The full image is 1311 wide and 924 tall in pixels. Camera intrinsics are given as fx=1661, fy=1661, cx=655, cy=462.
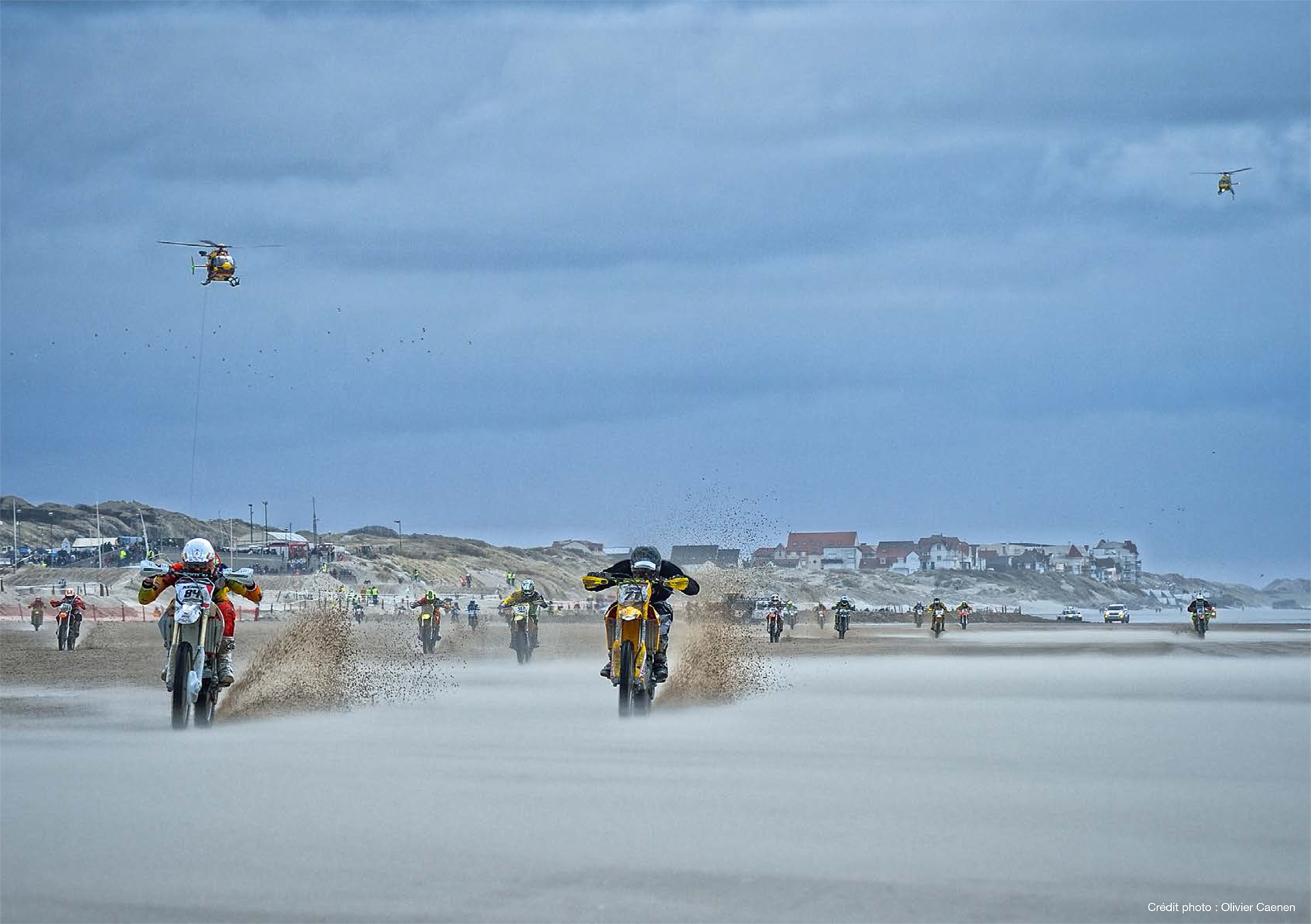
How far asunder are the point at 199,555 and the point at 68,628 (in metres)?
25.3

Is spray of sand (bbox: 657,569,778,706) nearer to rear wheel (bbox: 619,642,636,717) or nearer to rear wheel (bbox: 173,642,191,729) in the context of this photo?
rear wheel (bbox: 619,642,636,717)

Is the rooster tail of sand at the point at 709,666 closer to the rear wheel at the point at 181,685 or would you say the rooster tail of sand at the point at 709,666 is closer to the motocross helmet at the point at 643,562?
the motocross helmet at the point at 643,562

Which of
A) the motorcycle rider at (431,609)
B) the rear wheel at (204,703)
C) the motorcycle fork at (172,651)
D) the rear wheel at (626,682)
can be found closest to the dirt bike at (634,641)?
the rear wheel at (626,682)

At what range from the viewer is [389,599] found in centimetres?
10975

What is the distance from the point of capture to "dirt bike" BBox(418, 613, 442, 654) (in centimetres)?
3931

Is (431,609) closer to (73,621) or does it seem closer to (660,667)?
(73,621)

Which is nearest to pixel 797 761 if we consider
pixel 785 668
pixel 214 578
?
pixel 214 578

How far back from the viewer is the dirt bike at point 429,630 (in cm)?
3931

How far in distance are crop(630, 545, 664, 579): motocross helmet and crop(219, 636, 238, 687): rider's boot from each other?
4.61 meters

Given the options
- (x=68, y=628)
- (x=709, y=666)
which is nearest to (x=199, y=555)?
(x=709, y=666)

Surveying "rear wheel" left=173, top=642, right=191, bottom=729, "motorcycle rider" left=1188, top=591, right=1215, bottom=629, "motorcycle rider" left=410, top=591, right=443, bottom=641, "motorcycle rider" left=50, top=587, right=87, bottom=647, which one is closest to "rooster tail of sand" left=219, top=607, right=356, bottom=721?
"rear wheel" left=173, top=642, right=191, bottom=729

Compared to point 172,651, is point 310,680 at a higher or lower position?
lower

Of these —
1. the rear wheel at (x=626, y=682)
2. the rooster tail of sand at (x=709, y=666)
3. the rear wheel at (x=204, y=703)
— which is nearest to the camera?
the rear wheel at (x=204, y=703)

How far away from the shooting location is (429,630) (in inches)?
1551
